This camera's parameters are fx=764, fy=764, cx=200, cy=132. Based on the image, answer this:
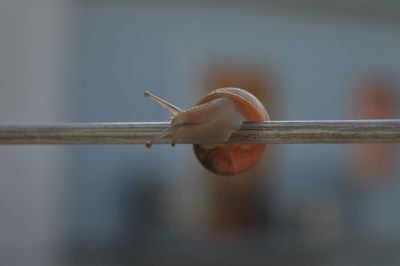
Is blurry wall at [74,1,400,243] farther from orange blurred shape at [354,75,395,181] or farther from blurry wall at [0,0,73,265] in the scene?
blurry wall at [0,0,73,265]

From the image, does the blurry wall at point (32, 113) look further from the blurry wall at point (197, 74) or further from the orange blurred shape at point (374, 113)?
the orange blurred shape at point (374, 113)

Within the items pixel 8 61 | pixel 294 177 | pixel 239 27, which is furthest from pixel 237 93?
pixel 294 177

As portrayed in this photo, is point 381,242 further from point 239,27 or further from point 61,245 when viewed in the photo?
point 61,245

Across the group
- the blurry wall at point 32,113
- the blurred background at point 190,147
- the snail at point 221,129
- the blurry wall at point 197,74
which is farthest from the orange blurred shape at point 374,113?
the snail at point 221,129

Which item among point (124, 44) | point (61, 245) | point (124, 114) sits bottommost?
point (61, 245)

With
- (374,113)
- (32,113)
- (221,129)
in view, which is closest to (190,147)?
(32,113)
